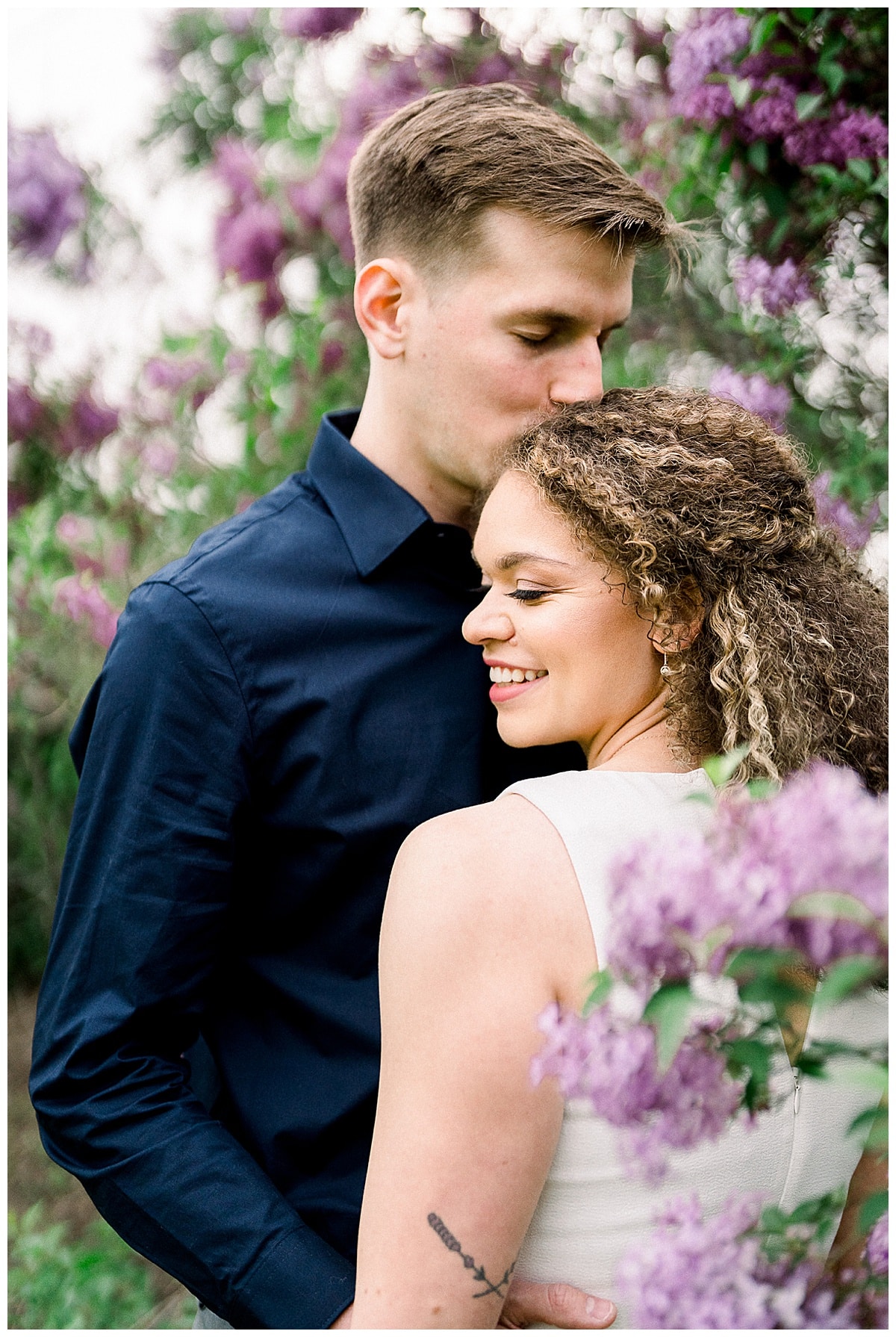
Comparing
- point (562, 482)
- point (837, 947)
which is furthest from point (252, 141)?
point (837, 947)

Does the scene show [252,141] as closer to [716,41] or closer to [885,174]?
[716,41]

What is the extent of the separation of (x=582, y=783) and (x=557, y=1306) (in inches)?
20.7

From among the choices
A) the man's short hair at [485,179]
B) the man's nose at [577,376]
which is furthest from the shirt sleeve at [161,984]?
the man's short hair at [485,179]

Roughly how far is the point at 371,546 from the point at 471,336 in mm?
360

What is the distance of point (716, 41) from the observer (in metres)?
2.01

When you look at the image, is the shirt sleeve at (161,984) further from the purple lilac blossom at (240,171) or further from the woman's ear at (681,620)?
the purple lilac blossom at (240,171)

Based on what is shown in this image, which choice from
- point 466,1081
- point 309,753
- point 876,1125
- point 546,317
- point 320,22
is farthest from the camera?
point 320,22

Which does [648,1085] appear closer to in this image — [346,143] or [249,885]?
[249,885]

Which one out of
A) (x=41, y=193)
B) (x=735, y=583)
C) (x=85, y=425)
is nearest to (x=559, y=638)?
(x=735, y=583)

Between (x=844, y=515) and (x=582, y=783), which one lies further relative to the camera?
(x=844, y=515)

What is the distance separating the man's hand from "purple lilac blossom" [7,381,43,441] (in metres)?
3.49

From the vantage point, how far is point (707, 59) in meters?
2.03

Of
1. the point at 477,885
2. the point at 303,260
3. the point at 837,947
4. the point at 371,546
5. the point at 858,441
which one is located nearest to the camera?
the point at 837,947

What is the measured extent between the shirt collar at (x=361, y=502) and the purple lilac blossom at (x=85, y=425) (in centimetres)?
224
